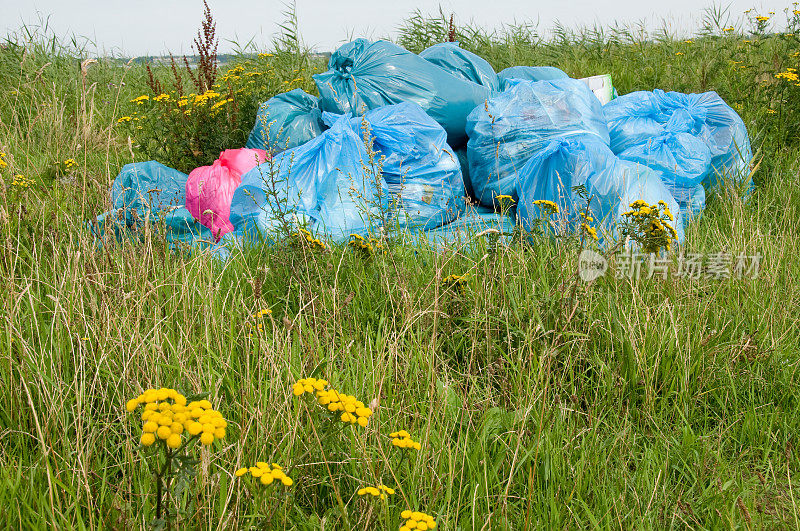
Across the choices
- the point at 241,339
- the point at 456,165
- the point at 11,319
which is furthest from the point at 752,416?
the point at 11,319

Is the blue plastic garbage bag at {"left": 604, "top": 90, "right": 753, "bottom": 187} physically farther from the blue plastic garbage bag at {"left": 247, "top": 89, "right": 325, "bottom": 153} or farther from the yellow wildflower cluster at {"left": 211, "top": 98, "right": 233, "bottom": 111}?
the yellow wildflower cluster at {"left": 211, "top": 98, "right": 233, "bottom": 111}

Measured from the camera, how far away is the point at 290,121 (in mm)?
3459

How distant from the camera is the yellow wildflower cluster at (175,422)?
0.87m

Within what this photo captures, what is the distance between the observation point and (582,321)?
192cm

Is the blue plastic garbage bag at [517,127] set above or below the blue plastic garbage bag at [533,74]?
below

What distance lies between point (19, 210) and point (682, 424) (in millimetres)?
2585

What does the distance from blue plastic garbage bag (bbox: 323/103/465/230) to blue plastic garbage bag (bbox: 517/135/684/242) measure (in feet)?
1.35

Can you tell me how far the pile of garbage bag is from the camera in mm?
2617

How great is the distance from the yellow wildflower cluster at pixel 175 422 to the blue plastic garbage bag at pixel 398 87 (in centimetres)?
248

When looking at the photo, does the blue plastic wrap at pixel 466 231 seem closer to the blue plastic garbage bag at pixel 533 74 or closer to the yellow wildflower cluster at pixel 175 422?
the blue plastic garbage bag at pixel 533 74

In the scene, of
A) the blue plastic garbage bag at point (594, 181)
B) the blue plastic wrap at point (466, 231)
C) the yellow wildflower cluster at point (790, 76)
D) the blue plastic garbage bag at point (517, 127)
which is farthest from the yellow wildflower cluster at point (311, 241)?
the yellow wildflower cluster at point (790, 76)

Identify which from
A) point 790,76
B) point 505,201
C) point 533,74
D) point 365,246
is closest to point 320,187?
point 365,246

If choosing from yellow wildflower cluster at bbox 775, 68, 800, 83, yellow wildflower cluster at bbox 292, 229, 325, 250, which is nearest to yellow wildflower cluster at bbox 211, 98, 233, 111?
yellow wildflower cluster at bbox 292, 229, 325, 250

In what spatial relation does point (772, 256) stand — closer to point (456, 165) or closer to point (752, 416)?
point (752, 416)
